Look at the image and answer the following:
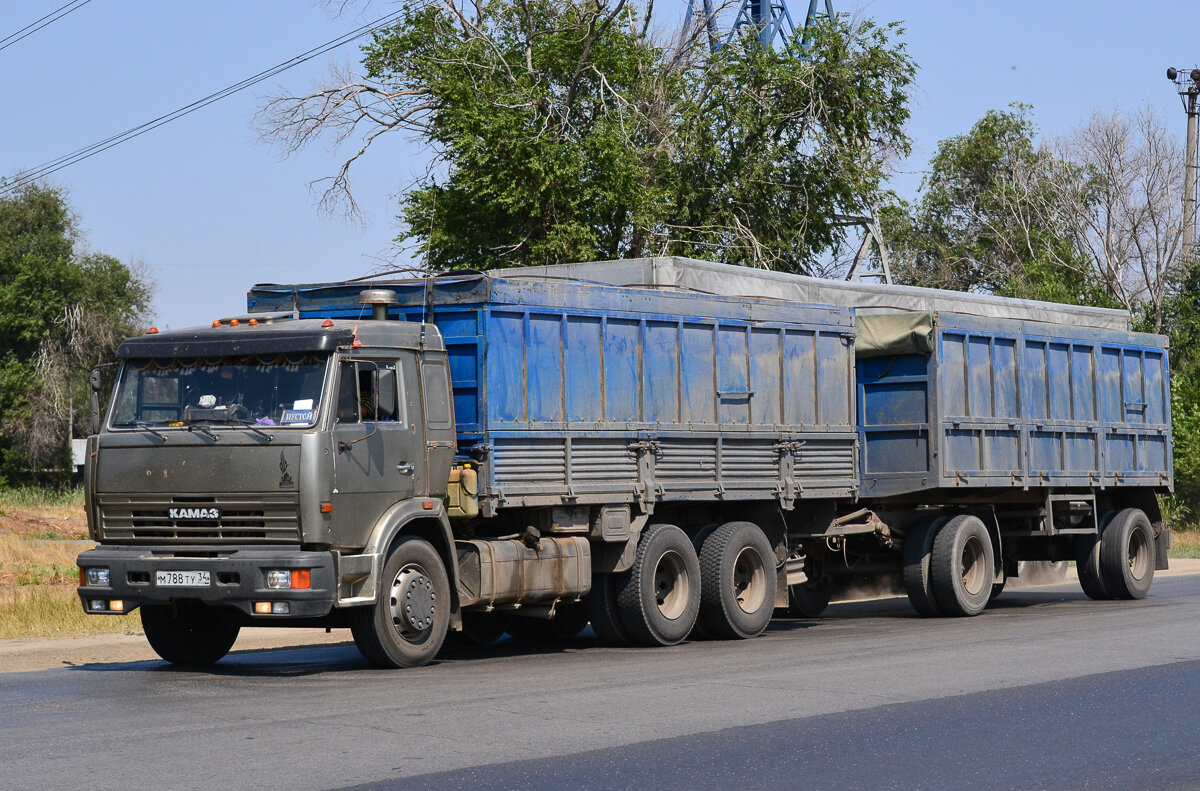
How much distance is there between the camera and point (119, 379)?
38.5 feet

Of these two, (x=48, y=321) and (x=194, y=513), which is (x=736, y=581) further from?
(x=48, y=321)

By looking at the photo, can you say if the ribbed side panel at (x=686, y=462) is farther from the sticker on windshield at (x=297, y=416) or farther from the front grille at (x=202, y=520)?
the front grille at (x=202, y=520)

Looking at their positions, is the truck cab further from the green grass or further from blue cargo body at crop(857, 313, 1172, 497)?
the green grass

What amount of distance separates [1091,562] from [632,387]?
339 inches

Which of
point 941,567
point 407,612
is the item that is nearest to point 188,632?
point 407,612

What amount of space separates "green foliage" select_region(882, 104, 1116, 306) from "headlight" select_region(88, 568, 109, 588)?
1625 inches

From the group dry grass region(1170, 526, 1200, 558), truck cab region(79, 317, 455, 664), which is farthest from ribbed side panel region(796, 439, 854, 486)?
dry grass region(1170, 526, 1200, 558)

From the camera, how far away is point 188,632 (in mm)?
12117

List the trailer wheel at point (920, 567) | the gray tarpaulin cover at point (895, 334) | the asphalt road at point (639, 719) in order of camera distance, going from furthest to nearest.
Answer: the trailer wheel at point (920, 567)
the gray tarpaulin cover at point (895, 334)
the asphalt road at point (639, 719)

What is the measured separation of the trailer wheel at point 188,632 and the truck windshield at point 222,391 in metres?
1.56

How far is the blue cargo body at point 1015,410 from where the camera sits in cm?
1631

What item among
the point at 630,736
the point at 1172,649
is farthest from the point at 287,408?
the point at 1172,649

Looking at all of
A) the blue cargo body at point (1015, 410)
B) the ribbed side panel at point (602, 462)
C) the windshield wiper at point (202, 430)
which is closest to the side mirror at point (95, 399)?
the windshield wiper at point (202, 430)

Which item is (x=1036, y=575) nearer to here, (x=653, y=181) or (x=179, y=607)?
(x=653, y=181)
